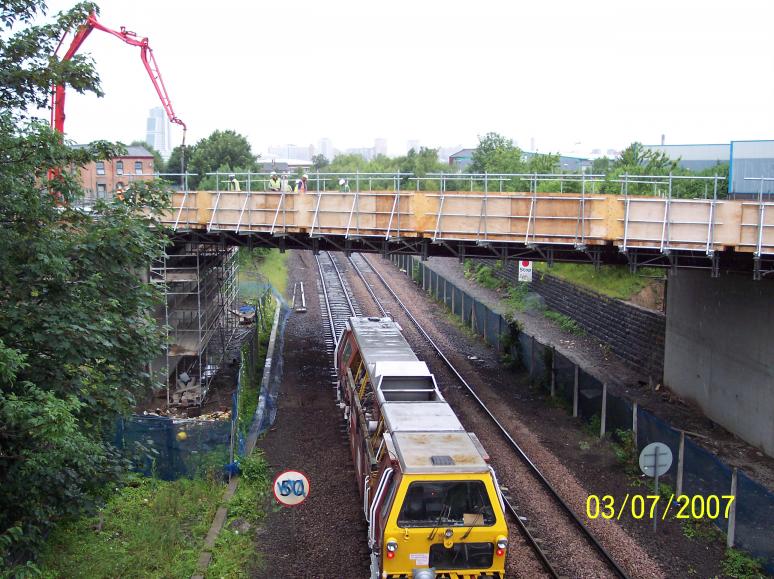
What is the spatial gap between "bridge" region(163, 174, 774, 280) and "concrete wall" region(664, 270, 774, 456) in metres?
1.04

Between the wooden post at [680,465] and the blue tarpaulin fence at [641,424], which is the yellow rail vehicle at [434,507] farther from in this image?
the wooden post at [680,465]

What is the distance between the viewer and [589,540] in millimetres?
12508

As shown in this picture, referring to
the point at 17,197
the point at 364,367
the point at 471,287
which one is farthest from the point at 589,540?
the point at 471,287

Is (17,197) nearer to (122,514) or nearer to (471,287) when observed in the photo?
(122,514)

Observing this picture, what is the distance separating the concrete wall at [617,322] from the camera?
78.6 feet

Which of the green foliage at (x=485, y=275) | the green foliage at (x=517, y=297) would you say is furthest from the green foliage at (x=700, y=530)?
the green foliage at (x=485, y=275)

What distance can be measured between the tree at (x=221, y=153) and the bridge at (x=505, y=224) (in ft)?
131

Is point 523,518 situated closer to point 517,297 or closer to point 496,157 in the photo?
point 517,297

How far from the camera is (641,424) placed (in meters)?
15.9

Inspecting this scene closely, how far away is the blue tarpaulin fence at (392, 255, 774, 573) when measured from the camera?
11.7m

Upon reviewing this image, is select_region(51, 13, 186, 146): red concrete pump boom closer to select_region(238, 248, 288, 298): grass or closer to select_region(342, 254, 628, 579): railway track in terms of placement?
select_region(238, 248, 288, 298): grass

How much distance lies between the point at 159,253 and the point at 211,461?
6.41 m

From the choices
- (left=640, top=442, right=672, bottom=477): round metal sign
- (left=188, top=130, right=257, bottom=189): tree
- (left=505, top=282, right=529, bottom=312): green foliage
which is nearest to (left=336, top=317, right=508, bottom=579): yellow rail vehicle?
(left=640, top=442, right=672, bottom=477): round metal sign

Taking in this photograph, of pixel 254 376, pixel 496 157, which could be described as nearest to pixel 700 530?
pixel 254 376
